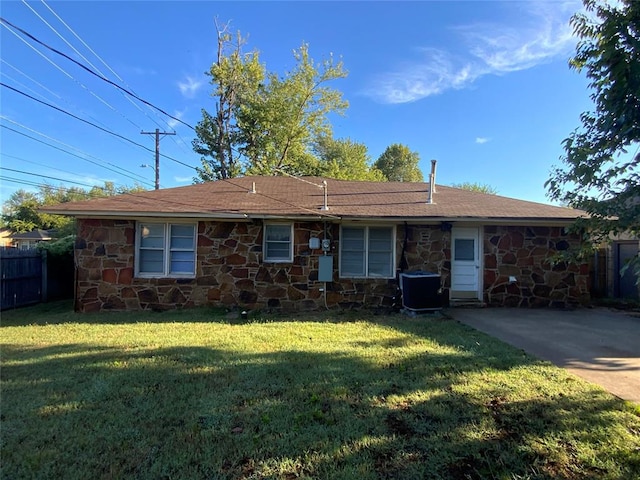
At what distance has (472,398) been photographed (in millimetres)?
3484

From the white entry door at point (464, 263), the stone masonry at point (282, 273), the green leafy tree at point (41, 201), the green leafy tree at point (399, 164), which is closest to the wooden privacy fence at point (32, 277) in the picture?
the stone masonry at point (282, 273)

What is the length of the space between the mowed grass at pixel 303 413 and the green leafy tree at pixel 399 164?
31.4m

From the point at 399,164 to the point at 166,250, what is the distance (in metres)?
30.6

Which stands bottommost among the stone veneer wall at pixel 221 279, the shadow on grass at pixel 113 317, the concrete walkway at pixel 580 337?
the shadow on grass at pixel 113 317

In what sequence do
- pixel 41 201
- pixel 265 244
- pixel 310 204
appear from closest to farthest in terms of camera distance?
pixel 265 244 < pixel 310 204 < pixel 41 201

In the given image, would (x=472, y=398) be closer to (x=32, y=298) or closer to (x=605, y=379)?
(x=605, y=379)

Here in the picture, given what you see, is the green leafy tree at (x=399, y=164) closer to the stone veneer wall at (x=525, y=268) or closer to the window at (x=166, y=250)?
the stone veneer wall at (x=525, y=268)

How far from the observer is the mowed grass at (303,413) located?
2.47 m

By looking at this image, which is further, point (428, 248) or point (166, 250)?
point (428, 248)

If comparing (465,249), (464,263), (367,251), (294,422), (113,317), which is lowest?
(113,317)

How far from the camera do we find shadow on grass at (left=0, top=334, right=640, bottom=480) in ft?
8.04

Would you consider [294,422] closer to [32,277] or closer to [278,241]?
[278,241]

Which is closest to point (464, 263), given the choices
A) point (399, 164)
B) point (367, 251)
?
point (367, 251)

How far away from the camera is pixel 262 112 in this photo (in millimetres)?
21891
